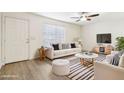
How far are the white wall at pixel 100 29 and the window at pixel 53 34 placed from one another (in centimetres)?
127

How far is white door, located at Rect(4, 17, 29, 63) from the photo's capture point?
3.33m

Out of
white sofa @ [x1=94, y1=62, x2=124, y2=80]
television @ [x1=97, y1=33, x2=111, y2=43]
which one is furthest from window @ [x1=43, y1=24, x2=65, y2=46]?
white sofa @ [x1=94, y1=62, x2=124, y2=80]

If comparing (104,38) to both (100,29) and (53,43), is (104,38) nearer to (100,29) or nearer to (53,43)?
(100,29)

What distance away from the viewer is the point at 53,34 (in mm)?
5086

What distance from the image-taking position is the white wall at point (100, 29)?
186 inches

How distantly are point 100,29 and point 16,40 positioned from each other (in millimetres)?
4386


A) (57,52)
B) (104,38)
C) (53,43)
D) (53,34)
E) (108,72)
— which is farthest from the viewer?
(104,38)

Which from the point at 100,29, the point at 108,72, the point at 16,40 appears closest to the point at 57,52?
the point at 16,40

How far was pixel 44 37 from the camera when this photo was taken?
15.4 ft

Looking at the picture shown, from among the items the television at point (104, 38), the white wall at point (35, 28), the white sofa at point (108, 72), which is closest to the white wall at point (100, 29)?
the television at point (104, 38)
